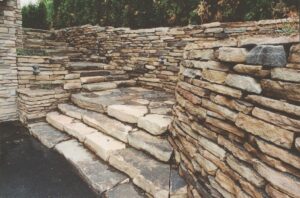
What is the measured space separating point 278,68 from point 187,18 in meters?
4.28

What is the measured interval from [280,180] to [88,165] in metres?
2.46

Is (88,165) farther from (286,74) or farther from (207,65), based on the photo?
(286,74)

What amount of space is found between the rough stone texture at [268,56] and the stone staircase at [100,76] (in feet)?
14.1

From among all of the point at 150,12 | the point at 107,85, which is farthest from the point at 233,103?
the point at 150,12

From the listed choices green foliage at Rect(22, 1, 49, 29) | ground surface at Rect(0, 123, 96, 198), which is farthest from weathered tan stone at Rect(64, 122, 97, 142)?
green foliage at Rect(22, 1, 49, 29)

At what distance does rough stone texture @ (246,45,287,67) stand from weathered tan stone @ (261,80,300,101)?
108mm

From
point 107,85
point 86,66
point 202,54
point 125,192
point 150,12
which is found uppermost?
point 150,12

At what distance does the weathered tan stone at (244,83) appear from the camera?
1795 mm

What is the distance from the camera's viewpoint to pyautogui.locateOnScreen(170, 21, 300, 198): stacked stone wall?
1.57m

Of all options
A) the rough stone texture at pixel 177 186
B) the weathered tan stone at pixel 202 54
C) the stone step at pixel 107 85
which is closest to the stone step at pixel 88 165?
the rough stone texture at pixel 177 186

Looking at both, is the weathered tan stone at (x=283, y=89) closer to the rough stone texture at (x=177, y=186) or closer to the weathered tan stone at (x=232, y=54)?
the weathered tan stone at (x=232, y=54)

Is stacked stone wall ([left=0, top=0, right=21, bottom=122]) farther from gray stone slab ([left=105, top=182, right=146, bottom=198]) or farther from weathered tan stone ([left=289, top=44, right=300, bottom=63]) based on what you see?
weathered tan stone ([left=289, top=44, right=300, bottom=63])

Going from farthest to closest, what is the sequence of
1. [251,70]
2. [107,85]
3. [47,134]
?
[107,85] → [47,134] → [251,70]

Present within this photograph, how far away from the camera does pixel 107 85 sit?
593 cm
